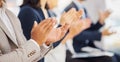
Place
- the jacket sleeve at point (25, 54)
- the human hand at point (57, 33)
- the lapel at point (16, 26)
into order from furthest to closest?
1. the human hand at point (57, 33)
2. the lapel at point (16, 26)
3. the jacket sleeve at point (25, 54)

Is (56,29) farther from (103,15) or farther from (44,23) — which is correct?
(103,15)

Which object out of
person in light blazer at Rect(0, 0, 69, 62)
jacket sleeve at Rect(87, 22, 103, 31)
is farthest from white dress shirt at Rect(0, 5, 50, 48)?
jacket sleeve at Rect(87, 22, 103, 31)

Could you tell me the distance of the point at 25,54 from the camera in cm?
98

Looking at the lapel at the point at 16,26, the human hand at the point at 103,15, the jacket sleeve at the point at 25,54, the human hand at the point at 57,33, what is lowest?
the jacket sleeve at the point at 25,54

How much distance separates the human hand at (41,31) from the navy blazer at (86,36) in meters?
0.20

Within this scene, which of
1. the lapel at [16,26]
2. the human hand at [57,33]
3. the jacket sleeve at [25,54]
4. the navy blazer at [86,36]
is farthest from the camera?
the navy blazer at [86,36]

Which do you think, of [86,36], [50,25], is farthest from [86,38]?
[50,25]

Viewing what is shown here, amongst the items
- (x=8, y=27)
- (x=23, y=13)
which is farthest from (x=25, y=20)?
(x=8, y=27)

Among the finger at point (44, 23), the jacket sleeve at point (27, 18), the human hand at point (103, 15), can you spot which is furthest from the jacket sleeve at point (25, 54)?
the human hand at point (103, 15)

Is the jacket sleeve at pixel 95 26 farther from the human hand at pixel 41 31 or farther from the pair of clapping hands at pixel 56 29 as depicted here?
the human hand at pixel 41 31

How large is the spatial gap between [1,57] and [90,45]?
58 cm

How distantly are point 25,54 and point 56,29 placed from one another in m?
0.35

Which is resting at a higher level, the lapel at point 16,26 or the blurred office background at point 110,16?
the blurred office background at point 110,16

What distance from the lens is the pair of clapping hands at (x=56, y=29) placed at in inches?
45.0
